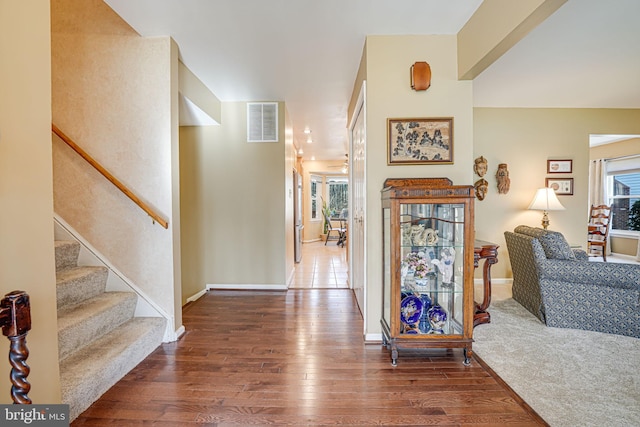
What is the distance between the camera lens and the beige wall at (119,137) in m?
2.54

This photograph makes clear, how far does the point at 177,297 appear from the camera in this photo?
2.68 m

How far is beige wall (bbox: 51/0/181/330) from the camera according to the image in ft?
8.32

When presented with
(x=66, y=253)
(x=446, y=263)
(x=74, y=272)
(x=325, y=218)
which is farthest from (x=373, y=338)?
(x=325, y=218)

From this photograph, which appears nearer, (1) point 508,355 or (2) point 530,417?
(2) point 530,417

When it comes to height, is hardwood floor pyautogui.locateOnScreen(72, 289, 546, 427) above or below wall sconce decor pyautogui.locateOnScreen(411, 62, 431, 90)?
below

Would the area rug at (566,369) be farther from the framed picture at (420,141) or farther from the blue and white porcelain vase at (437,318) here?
the framed picture at (420,141)

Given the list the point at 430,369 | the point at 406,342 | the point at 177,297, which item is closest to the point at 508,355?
the point at 430,369

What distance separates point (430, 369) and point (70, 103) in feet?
12.6

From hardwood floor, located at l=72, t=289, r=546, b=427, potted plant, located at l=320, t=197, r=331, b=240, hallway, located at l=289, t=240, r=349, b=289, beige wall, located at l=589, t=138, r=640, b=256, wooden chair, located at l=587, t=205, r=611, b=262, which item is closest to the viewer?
hardwood floor, located at l=72, t=289, r=546, b=427

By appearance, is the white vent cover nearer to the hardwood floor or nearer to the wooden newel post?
the hardwood floor

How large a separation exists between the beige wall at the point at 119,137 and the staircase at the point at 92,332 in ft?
0.66

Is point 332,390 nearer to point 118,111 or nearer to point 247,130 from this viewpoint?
point 118,111

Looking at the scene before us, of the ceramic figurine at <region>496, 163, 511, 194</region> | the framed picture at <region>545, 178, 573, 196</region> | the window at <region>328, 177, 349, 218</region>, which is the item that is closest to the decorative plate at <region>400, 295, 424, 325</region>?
the ceramic figurine at <region>496, 163, 511, 194</region>

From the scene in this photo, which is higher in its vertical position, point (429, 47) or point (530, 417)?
point (429, 47)
